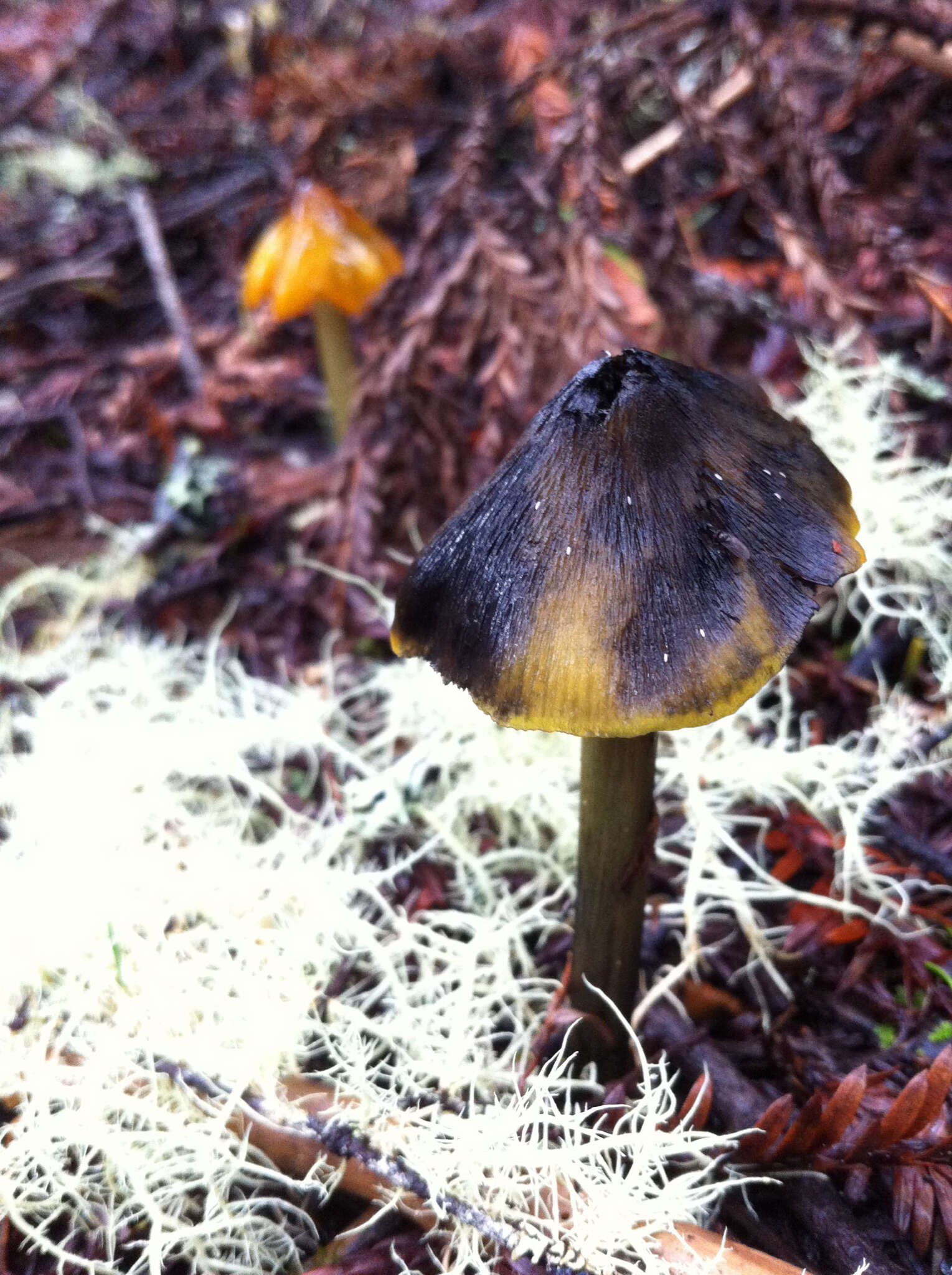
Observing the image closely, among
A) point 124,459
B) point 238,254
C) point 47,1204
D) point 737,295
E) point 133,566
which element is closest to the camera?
point 47,1204

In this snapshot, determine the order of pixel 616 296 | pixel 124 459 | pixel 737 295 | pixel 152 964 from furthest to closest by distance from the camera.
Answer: pixel 124 459
pixel 737 295
pixel 616 296
pixel 152 964

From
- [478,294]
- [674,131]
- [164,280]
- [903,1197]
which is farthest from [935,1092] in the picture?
[164,280]

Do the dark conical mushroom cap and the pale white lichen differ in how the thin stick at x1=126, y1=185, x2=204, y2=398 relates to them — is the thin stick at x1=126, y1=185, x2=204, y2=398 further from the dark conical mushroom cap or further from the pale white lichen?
the dark conical mushroom cap

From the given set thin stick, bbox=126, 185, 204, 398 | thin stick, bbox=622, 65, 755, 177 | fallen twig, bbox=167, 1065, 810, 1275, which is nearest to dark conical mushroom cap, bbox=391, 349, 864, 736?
fallen twig, bbox=167, 1065, 810, 1275

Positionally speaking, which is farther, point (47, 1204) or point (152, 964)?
point (152, 964)

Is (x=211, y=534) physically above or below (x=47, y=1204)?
above

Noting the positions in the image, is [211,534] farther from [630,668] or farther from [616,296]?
[630,668]

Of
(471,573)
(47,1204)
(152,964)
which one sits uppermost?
(471,573)

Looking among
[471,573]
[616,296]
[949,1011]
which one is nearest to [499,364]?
[616,296]

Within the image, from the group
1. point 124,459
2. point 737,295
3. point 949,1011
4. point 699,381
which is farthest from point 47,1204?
point 737,295

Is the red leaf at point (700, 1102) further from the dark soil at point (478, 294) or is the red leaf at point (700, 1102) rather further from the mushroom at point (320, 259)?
the mushroom at point (320, 259)
